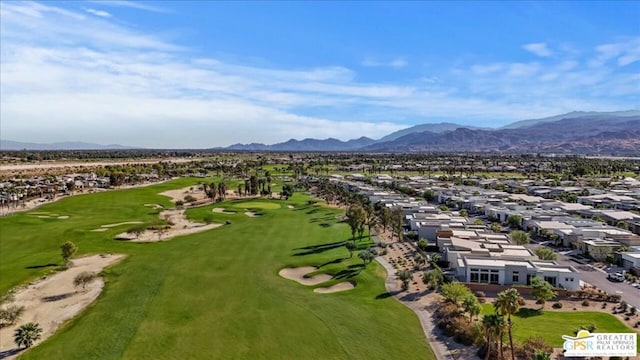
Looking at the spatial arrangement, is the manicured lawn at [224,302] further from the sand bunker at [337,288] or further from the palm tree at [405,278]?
the palm tree at [405,278]

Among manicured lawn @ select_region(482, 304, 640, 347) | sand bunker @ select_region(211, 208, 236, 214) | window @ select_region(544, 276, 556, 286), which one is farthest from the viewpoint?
sand bunker @ select_region(211, 208, 236, 214)

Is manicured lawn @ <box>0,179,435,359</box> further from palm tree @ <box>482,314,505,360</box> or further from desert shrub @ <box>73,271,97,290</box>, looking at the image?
palm tree @ <box>482,314,505,360</box>

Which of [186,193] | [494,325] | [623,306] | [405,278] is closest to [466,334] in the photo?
[494,325]

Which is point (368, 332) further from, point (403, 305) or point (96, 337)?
point (96, 337)

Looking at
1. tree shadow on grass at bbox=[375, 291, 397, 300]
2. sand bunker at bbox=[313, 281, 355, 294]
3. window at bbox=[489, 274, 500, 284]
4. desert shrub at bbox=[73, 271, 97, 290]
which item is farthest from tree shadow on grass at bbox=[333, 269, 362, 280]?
desert shrub at bbox=[73, 271, 97, 290]

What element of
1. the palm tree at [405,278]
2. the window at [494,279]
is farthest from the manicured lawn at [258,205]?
the window at [494,279]

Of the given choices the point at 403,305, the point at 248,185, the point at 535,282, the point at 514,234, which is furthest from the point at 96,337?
the point at 248,185

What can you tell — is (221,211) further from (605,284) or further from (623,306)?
(623,306)

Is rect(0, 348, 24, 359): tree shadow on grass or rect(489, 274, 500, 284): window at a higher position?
rect(489, 274, 500, 284): window
